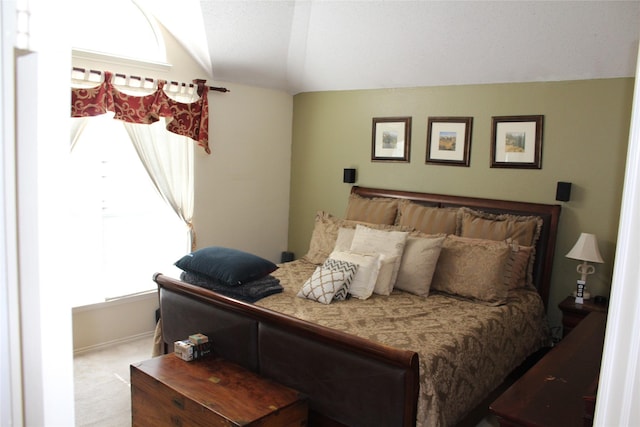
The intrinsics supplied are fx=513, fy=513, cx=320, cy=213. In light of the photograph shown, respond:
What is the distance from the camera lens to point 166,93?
4117mm

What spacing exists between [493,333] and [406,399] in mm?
961

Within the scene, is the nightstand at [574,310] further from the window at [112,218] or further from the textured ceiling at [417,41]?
the window at [112,218]

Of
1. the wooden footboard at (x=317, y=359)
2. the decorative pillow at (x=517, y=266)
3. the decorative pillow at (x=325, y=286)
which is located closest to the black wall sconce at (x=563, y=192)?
the decorative pillow at (x=517, y=266)

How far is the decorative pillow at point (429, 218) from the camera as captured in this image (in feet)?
12.9

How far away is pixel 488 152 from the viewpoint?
402 centimetres

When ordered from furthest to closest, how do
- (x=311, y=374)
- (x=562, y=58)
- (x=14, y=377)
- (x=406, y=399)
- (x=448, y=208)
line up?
(x=448, y=208) → (x=562, y=58) → (x=311, y=374) → (x=406, y=399) → (x=14, y=377)

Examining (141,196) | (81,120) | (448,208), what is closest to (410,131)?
(448,208)

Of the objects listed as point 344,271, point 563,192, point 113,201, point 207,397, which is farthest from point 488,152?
point 113,201

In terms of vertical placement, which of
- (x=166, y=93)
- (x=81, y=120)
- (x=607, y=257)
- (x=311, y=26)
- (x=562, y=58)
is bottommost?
(x=607, y=257)

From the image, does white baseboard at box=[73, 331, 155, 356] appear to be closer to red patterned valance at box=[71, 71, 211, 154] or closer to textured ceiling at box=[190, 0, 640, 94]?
red patterned valance at box=[71, 71, 211, 154]

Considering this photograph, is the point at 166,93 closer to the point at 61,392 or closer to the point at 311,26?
the point at 311,26

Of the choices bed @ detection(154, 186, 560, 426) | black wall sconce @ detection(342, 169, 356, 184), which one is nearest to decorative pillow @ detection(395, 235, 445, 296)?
bed @ detection(154, 186, 560, 426)

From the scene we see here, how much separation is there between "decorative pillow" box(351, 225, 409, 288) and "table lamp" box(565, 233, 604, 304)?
1.11m

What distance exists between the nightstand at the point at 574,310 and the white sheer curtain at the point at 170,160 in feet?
9.71
